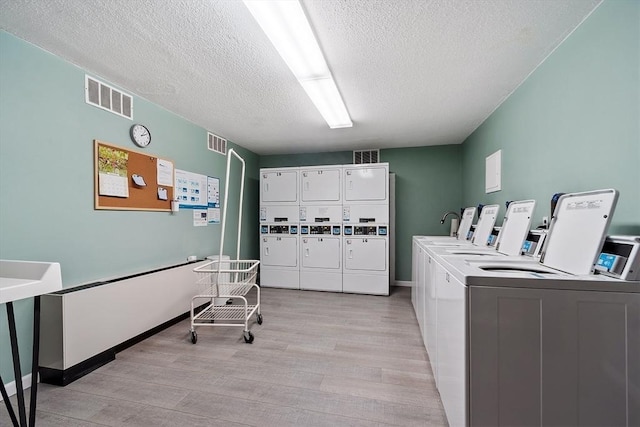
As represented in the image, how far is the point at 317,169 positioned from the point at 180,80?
241 centimetres

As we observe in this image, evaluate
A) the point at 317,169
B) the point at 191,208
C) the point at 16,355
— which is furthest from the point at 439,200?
the point at 16,355

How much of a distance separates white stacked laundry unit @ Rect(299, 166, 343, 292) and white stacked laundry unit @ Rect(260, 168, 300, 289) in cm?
12

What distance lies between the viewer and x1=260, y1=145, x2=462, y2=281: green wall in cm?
439

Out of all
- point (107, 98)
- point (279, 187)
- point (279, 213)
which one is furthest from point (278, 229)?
point (107, 98)

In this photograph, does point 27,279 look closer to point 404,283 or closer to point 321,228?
point 321,228

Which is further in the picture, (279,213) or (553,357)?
(279,213)

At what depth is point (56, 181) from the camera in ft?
6.43

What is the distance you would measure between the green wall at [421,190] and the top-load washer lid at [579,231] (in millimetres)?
2995

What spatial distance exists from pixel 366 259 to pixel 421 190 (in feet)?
5.09

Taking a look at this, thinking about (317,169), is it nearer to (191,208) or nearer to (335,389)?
(191,208)

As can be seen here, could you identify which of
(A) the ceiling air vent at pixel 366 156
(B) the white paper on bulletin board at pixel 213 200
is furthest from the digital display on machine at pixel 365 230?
(B) the white paper on bulletin board at pixel 213 200

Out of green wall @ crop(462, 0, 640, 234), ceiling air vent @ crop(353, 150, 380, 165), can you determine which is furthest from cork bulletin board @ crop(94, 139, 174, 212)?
green wall @ crop(462, 0, 640, 234)

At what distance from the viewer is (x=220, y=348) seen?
92.7 inches

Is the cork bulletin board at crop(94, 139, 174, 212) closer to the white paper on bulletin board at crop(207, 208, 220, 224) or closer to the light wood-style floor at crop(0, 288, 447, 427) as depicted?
the white paper on bulletin board at crop(207, 208, 220, 224)
